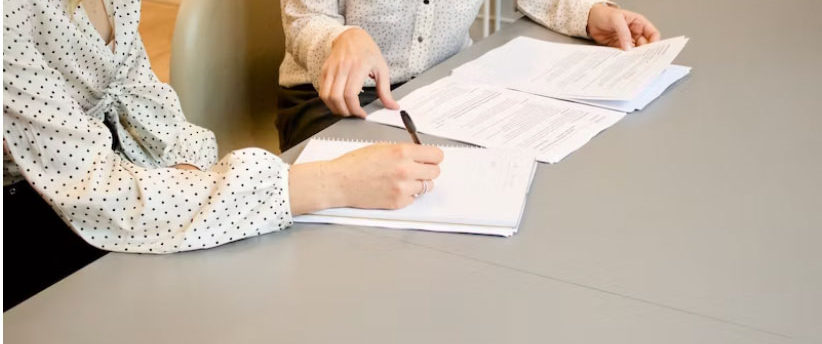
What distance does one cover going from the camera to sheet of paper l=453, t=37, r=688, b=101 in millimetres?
1348

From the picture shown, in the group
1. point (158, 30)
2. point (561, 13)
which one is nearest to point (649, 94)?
point (561, 13)

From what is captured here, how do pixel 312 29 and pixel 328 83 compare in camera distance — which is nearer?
pixel 328 83

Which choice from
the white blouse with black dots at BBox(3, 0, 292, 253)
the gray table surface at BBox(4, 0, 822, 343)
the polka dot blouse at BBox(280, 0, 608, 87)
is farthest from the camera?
the polka dot blouse at BBox(280, 0, 608, 87)

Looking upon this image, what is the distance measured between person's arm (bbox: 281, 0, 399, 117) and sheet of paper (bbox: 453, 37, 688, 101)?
18cm

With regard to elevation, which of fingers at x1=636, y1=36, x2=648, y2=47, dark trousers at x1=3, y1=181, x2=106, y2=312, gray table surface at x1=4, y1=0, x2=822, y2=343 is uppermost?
fingers at x1=636, y1=36, x2=648, y2=47

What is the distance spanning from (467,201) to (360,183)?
0.13 meters

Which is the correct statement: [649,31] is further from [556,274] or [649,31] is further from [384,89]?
[556,274]

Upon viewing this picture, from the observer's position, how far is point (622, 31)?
1529 millimetres

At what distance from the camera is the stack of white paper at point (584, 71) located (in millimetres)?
1328

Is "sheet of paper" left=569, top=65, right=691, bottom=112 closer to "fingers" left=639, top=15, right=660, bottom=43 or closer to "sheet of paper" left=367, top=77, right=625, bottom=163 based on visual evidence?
"sheet of paper" left=367, top=77, right=625, bottom=163

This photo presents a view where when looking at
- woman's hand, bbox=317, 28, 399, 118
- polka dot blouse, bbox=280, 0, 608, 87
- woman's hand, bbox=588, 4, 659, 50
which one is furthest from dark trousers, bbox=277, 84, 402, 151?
woman's hand, bbox=588, 4, 659, 50

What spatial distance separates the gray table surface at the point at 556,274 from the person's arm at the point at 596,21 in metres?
0.41

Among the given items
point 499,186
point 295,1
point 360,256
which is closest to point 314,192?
point 360,256

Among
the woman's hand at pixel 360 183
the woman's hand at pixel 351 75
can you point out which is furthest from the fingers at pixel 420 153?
the woman's hand at pixel 351 75
